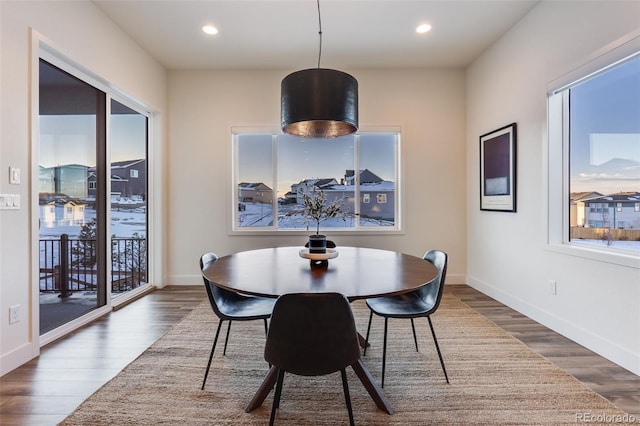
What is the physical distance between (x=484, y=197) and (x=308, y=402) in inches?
126

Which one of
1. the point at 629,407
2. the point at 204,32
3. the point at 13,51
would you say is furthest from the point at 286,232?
the point at 629,407

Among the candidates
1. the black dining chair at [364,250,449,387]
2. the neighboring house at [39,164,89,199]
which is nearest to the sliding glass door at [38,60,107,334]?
the neighboring house at [39,164,89,199]

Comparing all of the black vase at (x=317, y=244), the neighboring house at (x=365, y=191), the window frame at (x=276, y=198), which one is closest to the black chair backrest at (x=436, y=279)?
the black vase at (x=317, y=244)

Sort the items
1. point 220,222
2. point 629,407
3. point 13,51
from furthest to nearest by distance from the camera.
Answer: point 220,222 → point 13,51 → point 629,407

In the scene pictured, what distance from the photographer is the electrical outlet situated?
2053 millimetres

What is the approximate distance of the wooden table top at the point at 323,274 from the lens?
4.79ft

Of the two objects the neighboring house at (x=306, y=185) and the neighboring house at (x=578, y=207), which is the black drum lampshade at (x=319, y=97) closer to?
the neighboring house at (x=578, y=207)

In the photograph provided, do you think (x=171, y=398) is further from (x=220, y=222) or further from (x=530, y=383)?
(x=220, y=222)

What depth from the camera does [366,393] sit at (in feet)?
5.97

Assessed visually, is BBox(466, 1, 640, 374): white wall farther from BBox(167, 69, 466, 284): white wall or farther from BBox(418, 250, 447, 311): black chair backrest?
BBox(418, 250, 447, 311): black chair backrest

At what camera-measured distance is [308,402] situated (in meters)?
1.74

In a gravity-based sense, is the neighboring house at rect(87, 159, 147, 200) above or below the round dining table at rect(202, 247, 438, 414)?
above

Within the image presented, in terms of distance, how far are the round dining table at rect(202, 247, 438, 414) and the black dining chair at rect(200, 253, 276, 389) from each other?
134mm

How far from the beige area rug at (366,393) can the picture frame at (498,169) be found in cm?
157
